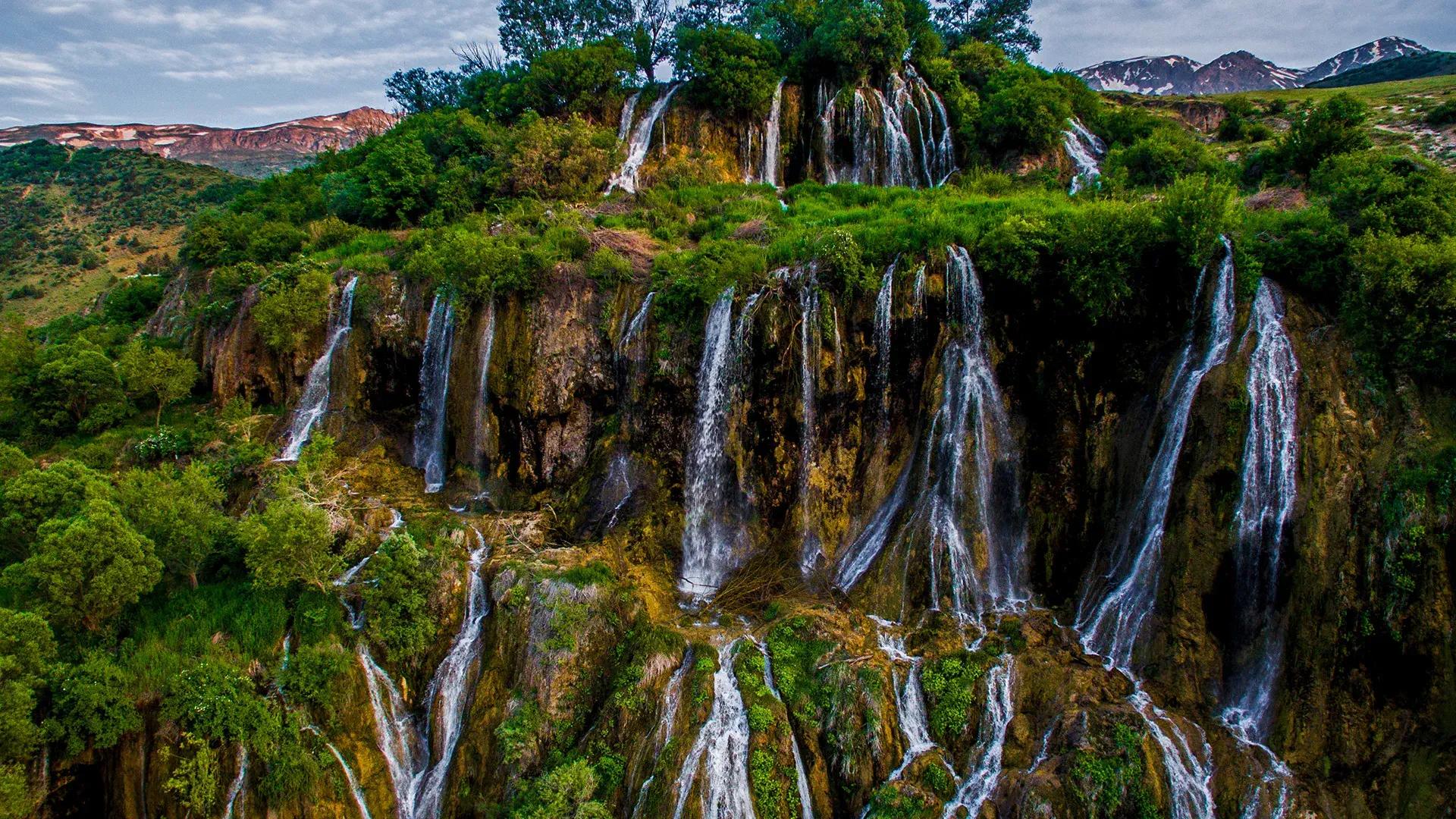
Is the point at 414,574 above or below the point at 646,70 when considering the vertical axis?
below

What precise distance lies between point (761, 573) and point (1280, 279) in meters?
12.5

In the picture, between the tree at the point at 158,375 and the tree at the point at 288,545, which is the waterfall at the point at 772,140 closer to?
the tree at the point at 288,545

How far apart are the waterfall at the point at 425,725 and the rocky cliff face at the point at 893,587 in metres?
0.31

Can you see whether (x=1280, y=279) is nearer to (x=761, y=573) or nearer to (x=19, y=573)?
→ (x=761, y=573)

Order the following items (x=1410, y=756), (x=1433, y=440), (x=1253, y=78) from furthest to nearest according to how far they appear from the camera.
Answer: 1. (x=1253, y=78)
2. (x=1433, y=440)
3. (x=1410, y=756)

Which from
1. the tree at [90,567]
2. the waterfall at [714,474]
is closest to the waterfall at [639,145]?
the waterfall at [714,474]

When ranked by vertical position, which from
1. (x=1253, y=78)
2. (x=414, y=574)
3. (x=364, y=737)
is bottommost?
(x=364, y=737)

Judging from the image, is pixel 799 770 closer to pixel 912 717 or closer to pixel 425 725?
pixel 912 717

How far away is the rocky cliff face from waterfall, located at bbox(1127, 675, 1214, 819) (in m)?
0.04

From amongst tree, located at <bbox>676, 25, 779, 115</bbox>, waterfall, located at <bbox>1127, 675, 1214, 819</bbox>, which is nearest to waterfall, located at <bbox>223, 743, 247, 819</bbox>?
waterfall, located at <bbox>1127, 675, 1214, 819</bbox>

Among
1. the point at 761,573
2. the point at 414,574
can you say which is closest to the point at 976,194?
the point at 761,573

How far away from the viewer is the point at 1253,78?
2339 inches

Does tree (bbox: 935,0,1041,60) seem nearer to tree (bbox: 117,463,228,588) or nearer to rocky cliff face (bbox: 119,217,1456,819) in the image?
rocky cliff face (bbox: 119,217,1456,819)

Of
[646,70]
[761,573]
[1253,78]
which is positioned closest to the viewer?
[761,573]
